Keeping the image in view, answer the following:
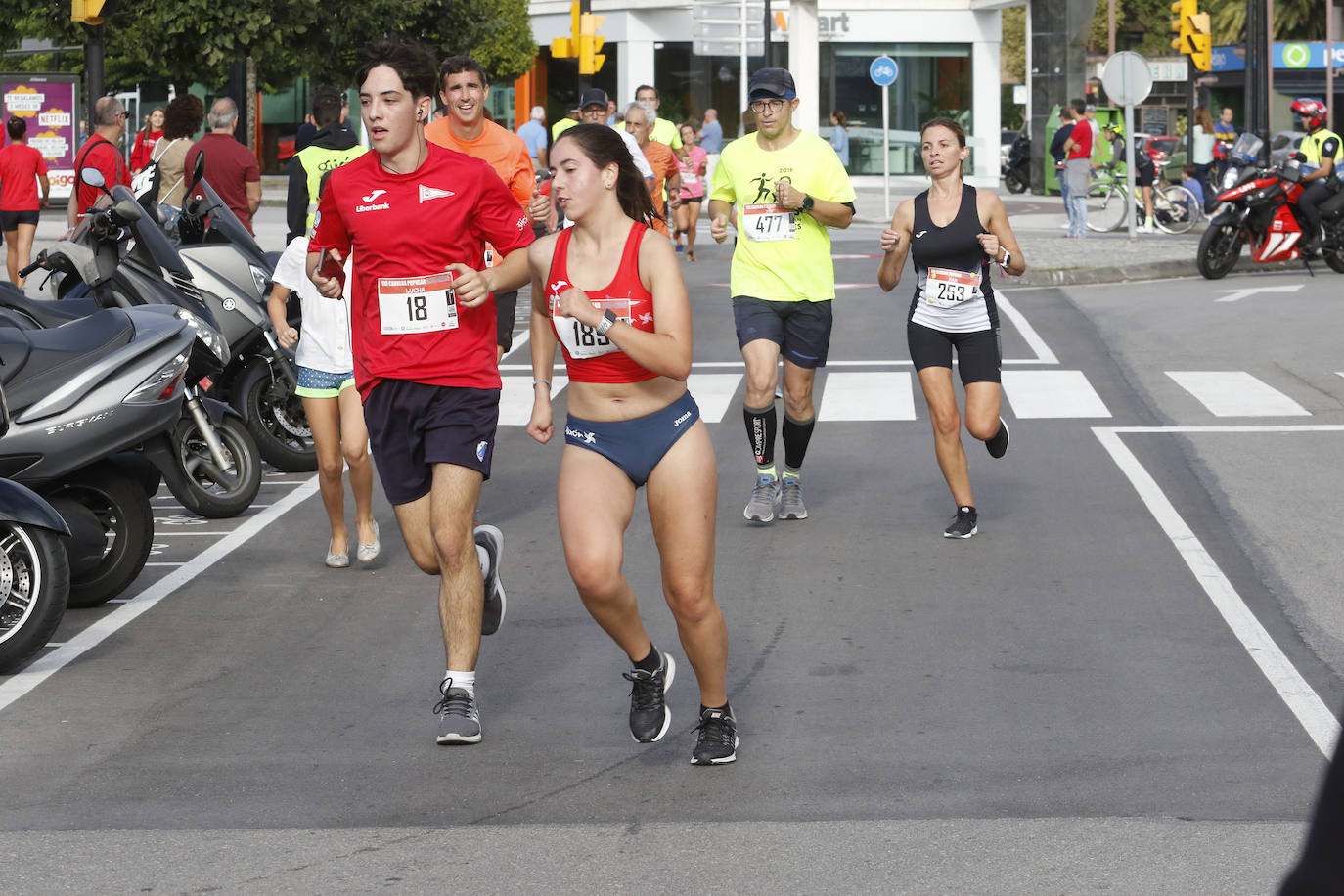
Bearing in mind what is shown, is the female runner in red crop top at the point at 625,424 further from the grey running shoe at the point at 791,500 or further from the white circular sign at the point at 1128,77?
the white circular sign at the point at 1128,77

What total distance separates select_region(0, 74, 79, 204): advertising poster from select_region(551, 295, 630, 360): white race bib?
26791 millimetres

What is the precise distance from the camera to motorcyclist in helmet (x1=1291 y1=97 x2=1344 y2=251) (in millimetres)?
22359

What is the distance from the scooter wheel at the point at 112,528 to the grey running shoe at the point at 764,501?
2.84m

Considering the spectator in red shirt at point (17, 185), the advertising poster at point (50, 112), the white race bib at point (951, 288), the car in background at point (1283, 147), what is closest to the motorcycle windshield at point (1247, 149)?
the car in background at point (1283, 147)

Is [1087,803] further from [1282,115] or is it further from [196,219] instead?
[1282,115]

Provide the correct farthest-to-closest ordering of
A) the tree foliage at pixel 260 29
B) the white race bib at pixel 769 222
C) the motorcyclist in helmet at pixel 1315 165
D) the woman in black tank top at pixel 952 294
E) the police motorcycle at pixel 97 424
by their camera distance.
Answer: the tree foliage at pixel 260 29 → the motorcyclist in helmet at pixel 1315 165 → the white race bib at pixel 769 222 → the woman in black tank top at pixel 952 294 → the police motorcycle at pixel 97 424

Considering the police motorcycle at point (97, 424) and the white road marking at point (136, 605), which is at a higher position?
the police motorcycle at point (97, 424)

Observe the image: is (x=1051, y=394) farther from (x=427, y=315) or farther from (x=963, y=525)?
(x=427, y=315)

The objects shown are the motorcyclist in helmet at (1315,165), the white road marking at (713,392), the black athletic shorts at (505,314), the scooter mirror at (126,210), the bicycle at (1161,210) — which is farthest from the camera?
the bicycle at (1161,210)

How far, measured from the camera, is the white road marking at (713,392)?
13188 mm

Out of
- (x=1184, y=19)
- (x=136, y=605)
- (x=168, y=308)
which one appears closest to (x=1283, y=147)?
(x=1184, y=19)

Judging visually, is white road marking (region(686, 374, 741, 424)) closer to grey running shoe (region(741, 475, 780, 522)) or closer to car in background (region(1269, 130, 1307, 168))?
grey running shoe (region(741, 475, 780, 522))

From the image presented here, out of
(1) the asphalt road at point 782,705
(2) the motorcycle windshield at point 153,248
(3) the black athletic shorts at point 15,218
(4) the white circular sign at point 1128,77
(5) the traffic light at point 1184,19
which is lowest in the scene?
(1) the asphalt road at point 782,705

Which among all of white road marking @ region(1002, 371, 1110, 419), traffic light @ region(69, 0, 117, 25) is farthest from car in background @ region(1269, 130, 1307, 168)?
traffic light @ region(69, 0, 117, 25)
